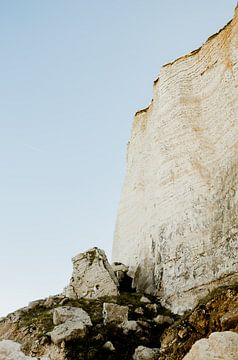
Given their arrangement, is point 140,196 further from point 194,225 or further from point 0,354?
point 0,354

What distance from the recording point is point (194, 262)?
18156 mm

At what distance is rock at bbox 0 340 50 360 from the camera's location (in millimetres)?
15758

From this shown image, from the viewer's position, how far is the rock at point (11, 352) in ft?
51.7

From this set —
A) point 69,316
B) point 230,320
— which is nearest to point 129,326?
point 69,316

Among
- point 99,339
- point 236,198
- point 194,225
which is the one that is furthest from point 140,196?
point 99,339

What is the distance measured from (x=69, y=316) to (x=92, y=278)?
3829 mm

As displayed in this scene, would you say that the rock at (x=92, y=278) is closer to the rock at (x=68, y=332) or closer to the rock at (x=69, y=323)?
the rock at (x=69, y=323)

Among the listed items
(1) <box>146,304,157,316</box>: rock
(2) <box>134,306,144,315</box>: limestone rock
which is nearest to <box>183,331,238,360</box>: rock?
(2) <box>134,306,144,315</box>: limestone rock

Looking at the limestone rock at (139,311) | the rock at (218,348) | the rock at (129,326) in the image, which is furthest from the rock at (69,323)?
the rock at (218,348)

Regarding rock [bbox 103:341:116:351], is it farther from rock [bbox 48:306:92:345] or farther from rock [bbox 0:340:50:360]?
rock [bbox 0:340:50:360]

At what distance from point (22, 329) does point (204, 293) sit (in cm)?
648

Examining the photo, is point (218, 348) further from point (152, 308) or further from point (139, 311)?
point (152, 308)

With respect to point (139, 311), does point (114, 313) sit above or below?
below

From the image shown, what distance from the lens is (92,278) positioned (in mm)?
20422
